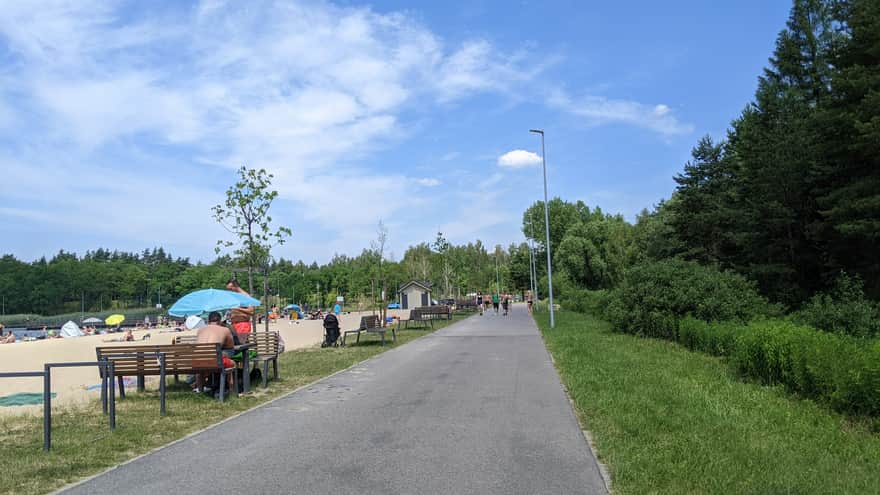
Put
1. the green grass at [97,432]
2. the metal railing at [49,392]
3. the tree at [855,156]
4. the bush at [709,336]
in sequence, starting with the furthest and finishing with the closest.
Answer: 1. the tree at [855,156]
2. the bush at [709,336]
3. the metal railing at [49,392]
4. the green grass at [97,432]

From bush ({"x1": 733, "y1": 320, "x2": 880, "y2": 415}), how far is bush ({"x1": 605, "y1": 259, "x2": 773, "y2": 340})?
744 centimetres

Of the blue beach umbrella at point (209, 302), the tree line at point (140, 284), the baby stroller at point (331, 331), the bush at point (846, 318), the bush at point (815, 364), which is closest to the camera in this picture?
the bush at point (815, 364)

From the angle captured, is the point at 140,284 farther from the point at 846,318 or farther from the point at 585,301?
the point at 846,318

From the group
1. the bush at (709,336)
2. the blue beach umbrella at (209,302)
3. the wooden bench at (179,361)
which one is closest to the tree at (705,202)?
the bush at (709,336)

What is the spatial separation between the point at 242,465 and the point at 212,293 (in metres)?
9.56

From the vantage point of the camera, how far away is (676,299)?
19.3 metres

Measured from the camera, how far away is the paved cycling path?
16.3ft

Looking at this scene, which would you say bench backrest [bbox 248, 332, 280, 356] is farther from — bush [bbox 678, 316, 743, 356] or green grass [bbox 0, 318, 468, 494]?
bush [bbox 678, 316, 743, 356]

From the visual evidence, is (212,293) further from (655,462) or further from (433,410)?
(655,462)

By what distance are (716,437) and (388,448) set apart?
323 centimetres

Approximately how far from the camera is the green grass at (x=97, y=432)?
5375 mm

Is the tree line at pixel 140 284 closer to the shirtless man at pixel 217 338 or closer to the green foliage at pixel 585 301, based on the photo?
the green foliage at pixel 585 301

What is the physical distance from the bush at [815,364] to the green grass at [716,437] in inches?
10.1

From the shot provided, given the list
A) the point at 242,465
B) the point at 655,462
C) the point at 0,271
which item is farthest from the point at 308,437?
the point at 0,271
